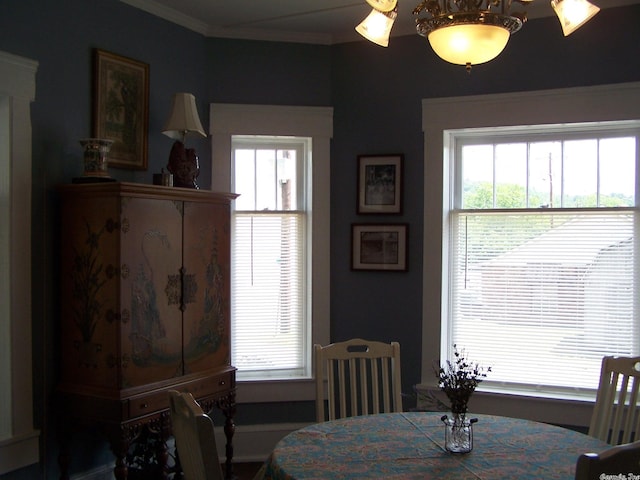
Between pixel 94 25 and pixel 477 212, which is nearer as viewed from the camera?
pixel 94 25

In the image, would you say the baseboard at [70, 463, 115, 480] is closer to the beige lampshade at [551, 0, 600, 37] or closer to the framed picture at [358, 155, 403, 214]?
the framed picture at [358, 155, 403, 214]

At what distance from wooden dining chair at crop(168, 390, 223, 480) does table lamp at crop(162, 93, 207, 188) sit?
188 centimetres

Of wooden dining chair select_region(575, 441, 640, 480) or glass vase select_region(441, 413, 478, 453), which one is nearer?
wooden dining chair select_region(575, 441, 640, 480)

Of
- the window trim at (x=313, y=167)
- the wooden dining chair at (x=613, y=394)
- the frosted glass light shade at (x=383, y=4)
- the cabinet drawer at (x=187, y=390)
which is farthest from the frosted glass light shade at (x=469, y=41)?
the window trim at (x=313, y=167)

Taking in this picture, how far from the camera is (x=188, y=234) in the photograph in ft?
11.2

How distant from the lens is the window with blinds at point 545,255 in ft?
12.1

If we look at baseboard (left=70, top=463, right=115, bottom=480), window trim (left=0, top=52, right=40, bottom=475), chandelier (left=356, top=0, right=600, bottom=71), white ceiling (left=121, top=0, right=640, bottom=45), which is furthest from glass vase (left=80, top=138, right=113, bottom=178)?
chandelier (left=356, top=0, right=600, bottom=71)

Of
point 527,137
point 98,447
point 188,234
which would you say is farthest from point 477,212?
point 98,447

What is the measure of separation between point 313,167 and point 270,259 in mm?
684

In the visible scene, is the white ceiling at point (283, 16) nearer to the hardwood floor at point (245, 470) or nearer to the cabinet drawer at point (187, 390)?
the cabinet drawer at point (187, 390)

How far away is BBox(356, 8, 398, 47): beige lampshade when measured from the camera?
217 centimetres

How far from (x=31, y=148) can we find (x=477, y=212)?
2596 millimetres

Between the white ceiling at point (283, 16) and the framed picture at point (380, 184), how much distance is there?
2.70ft

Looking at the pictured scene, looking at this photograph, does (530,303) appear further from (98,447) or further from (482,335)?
(98,447)
